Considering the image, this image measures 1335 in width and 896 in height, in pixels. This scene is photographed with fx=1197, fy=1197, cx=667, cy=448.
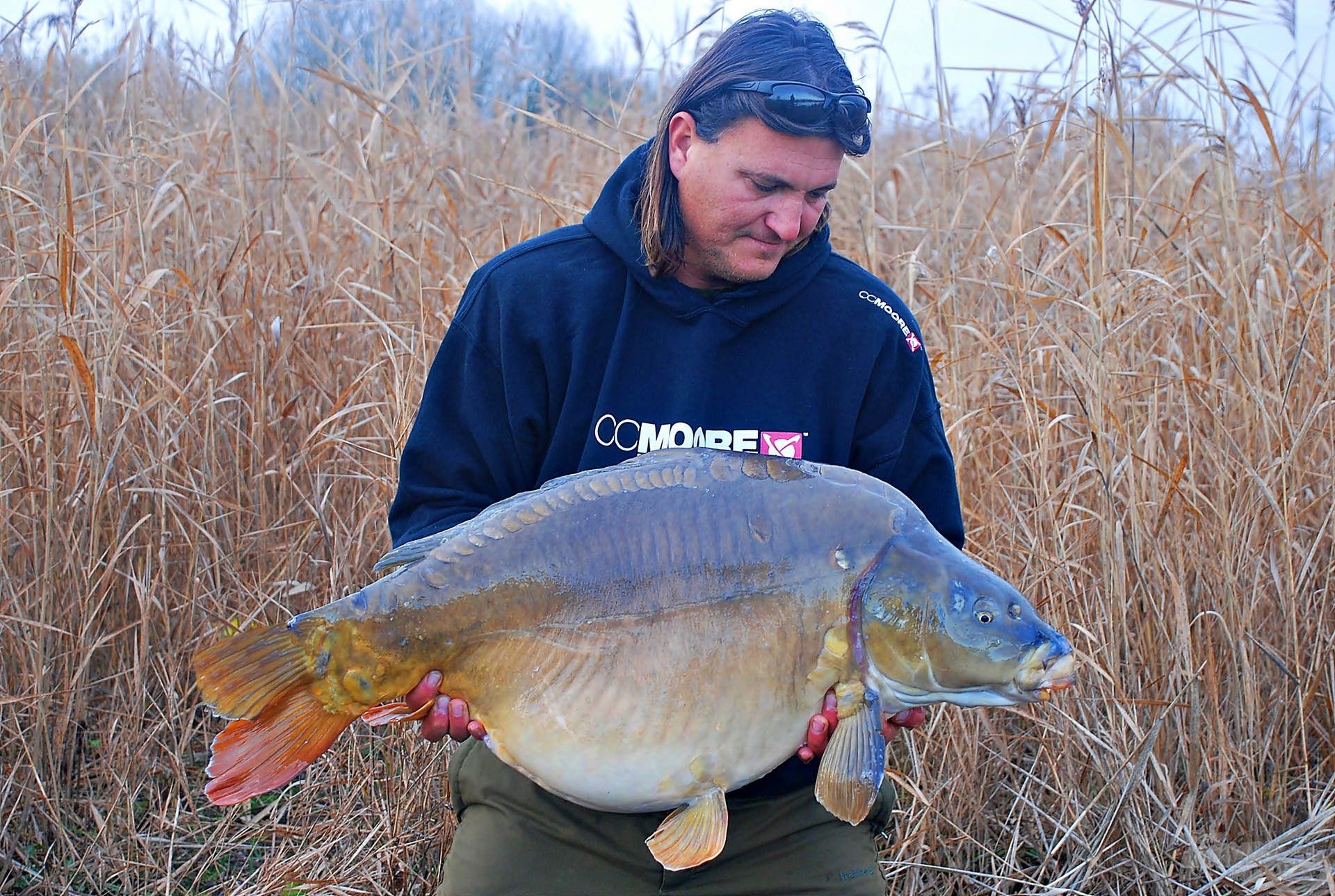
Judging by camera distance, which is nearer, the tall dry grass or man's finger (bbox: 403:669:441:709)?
man's finger (bbox: 403:669:441:709)

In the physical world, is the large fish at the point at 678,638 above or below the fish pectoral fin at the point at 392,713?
above

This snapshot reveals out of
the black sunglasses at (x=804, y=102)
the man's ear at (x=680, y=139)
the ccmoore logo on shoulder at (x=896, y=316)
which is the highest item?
the black sunglasses at (x=804, y=102)

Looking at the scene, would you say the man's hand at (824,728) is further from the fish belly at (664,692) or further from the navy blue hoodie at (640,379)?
the navy blue hoodie at (640,379)

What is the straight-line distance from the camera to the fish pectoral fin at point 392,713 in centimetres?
182

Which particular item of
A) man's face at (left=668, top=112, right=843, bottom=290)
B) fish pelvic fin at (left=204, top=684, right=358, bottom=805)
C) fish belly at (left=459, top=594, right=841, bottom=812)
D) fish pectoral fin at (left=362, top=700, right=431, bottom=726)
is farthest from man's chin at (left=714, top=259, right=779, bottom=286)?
fish pelvic fin at (left=204, top=684, right=358, bottom=805)

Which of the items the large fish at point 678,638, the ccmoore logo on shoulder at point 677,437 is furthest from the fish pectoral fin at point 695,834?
the ccmoore logo on shoulder at point 677,437

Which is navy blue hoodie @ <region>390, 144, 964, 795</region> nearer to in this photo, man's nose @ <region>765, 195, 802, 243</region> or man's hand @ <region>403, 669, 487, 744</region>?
man's nose @ <region>765, 195, 802, 243</region>

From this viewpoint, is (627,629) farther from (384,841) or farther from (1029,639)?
(384,841)

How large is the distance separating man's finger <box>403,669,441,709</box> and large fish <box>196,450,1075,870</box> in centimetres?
2

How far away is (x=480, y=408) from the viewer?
2.25m

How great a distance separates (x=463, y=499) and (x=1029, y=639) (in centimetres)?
103

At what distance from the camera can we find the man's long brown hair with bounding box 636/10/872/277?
2178 mm

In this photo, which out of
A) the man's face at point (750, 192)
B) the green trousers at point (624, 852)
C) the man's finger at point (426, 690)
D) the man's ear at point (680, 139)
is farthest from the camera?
the man's ear at point (680, 139)

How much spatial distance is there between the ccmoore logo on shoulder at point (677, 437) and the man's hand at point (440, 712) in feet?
1.96
